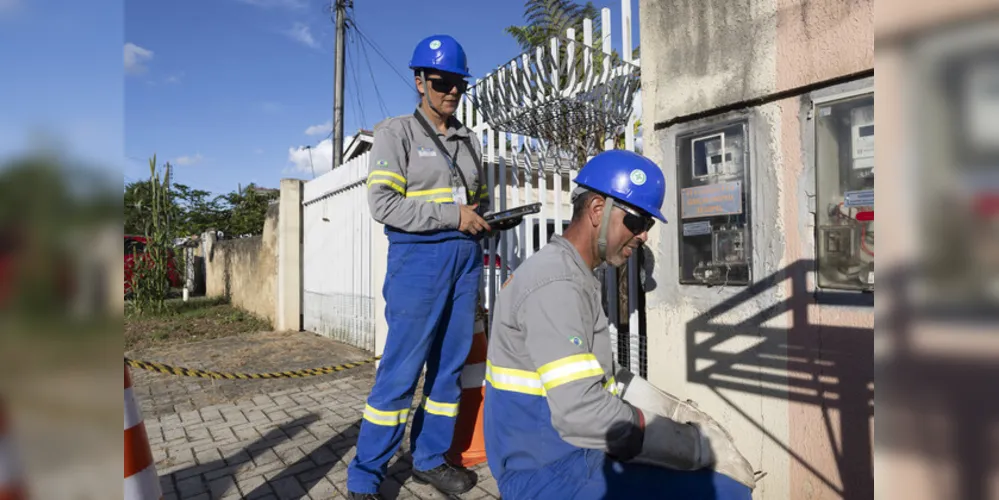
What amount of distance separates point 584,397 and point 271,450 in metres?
2.71

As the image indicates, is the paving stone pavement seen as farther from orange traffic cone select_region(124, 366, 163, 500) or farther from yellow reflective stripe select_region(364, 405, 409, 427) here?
orange traffic cone select_region(124, 366, 163, 500)

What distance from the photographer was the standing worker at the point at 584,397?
5.33 feet

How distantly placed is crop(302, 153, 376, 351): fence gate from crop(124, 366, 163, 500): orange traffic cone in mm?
3795

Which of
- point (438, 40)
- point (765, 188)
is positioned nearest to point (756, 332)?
point (765, 188)

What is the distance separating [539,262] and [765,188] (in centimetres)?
147

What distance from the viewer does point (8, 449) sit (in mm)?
555

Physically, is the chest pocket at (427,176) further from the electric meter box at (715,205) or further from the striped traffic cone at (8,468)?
the striped traffic cone at (8,468)

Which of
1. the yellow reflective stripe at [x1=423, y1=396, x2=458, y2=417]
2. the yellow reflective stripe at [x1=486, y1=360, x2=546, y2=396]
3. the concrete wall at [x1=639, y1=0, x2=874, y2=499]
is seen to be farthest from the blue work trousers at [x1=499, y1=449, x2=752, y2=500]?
the yellow reflective stripe at [x1=423, y1=396, x2=458, y2=417]

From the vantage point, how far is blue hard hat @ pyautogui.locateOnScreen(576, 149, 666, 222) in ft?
6.40

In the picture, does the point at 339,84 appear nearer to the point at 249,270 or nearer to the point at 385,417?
the point at 249,270

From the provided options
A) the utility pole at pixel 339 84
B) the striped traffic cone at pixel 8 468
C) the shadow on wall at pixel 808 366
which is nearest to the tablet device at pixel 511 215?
the shadow on wall at pixel 808 366

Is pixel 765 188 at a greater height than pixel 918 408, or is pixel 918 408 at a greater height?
pixel 765 188

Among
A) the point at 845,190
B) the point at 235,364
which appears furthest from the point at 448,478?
the point at 235,364

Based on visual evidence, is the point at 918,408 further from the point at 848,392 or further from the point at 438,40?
the point at 438,40
